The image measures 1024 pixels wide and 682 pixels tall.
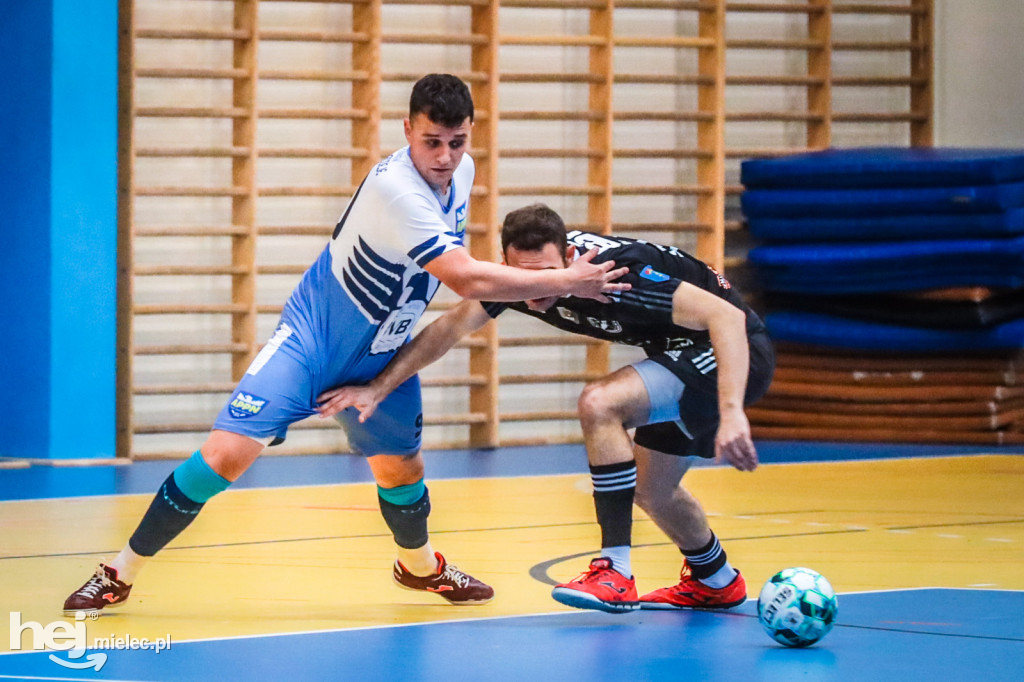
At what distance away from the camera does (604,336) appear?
14.4 feet

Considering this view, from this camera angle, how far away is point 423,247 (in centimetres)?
409

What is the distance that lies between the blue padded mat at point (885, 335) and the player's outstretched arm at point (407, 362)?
5.96 metres

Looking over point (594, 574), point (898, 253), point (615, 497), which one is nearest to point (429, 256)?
A: point (615, 497)

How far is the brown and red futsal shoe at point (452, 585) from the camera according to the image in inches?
179

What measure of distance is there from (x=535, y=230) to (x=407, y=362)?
0.54 m

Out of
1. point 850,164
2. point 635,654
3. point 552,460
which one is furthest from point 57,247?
point 635,654

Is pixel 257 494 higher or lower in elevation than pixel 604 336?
lower

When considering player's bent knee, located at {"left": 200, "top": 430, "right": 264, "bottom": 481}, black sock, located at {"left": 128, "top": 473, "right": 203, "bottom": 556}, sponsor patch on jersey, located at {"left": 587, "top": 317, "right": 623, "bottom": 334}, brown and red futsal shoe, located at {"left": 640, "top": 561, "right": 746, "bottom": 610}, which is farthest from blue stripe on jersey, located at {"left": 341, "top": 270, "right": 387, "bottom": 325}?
brown and red futsal shoe, located at {"left": 640, "top": 561, "right": 746, "bottom": 610}

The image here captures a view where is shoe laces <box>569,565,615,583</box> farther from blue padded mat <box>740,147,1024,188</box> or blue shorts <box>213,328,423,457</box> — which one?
blue padded mat <box>740,147,1024,188</box>

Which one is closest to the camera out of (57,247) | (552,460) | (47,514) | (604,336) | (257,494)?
(604,336)

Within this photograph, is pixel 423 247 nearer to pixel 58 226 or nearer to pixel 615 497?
pixel 615 497

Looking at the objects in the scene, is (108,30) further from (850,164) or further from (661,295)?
(661,295)

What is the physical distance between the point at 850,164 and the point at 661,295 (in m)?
6.11

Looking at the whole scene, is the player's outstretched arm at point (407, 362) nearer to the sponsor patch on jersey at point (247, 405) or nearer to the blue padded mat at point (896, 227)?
the sponsor patch on jersey at point (247, 405)
